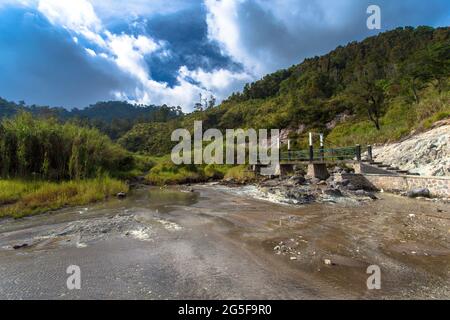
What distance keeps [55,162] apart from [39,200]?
4480 millimetres

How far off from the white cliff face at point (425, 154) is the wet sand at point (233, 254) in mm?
4590

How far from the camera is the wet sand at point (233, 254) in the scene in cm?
444

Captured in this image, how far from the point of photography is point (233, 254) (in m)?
6.10

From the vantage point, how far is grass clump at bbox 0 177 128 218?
37.2ft

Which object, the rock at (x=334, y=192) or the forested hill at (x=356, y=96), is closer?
the rock at (x=334, y=192)

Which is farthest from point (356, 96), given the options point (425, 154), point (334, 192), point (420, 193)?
point (334, 192)

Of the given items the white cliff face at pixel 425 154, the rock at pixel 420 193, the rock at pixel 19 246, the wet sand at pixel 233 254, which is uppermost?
the white cliff face at pixel 425 154

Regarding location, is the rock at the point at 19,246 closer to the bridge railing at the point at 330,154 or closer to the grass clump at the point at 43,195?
the grass clump at the point at 43,195

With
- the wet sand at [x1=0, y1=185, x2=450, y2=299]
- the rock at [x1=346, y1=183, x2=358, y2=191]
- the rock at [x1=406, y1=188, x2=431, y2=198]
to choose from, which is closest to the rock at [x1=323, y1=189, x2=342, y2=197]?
the rock at [x1=346, y1=183, x2=358, y2=191]

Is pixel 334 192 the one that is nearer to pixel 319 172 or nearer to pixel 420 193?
pixel 420 193

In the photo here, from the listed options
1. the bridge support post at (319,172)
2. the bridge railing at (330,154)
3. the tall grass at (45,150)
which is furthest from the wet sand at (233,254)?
the bridge support post at (319,172)

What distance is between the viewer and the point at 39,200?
12242mm

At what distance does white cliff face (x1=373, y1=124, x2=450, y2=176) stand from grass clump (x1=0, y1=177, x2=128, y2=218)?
56.9 ft
